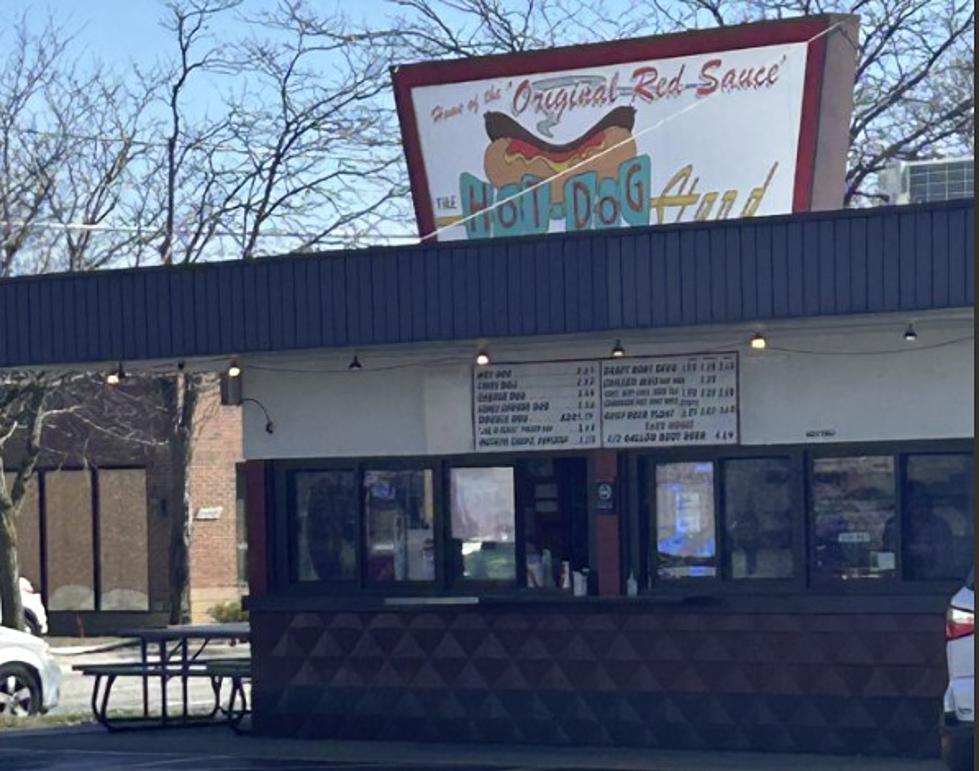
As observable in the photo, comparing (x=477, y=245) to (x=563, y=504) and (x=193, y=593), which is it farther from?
(x=193, y=593)

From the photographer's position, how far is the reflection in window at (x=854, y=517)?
48.8 ft

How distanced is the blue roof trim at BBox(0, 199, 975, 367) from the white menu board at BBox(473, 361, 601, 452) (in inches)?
47.8

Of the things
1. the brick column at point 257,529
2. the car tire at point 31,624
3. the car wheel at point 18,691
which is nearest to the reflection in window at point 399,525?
the brick column at point 257,529

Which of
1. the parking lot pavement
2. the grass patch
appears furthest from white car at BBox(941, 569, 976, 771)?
the grass patch

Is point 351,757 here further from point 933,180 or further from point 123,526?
point 123,526

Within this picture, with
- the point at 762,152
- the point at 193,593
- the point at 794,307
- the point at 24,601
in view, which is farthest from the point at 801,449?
the point at 193,593

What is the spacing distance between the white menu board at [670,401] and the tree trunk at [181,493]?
17087 millimetres

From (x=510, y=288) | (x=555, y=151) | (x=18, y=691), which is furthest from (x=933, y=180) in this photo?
(x=18, y=691)

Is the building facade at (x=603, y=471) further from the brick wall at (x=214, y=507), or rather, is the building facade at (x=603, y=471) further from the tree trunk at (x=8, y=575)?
the brick wall at (x=214, y=507)

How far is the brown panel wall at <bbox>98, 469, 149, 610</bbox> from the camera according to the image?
120 feet

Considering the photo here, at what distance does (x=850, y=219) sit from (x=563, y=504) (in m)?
3.66

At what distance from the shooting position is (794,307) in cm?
1382

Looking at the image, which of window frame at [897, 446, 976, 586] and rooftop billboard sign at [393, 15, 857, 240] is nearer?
window frame at [897, 446, 976, 586]

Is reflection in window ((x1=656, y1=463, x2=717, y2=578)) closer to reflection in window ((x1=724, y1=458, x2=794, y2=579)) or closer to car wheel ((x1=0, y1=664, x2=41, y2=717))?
reflection in window ((x1=724, y1=458, x2=794, y2=579))
